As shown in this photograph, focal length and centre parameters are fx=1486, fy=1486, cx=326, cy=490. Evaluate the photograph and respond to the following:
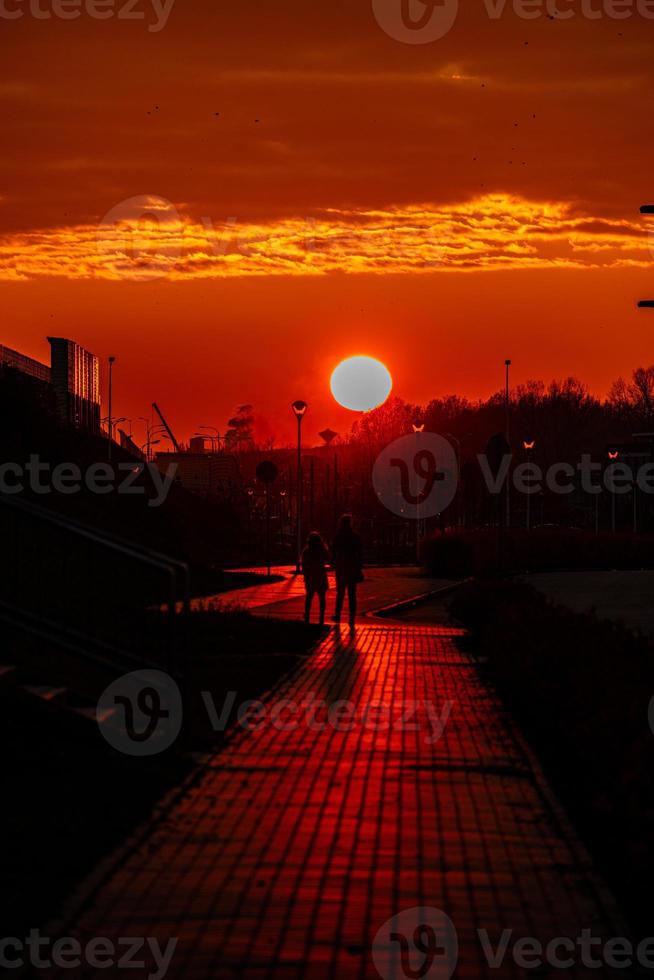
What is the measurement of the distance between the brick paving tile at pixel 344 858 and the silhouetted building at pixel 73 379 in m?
40.6

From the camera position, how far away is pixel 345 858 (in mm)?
7180

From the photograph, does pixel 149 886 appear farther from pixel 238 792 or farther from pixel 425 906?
pixel 238 792

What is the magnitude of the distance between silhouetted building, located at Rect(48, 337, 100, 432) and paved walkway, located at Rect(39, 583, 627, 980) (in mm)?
40657

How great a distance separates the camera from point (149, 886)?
657 cm

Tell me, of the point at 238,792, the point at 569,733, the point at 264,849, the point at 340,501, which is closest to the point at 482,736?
the point at 569,733

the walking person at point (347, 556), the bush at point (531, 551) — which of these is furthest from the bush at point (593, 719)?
the bush at point (531, 551)

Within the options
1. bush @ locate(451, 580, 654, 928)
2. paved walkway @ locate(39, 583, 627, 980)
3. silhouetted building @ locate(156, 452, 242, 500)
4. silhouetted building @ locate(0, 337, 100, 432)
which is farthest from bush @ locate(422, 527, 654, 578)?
silhouetted building @ locate(156, 452, 242, 500)

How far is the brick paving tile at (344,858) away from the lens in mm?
5742

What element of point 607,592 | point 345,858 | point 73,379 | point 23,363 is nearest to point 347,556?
point 607,592

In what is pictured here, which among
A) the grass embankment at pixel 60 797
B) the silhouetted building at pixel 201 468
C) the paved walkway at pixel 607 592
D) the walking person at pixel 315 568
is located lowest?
the paved walkway at pixel 607 592

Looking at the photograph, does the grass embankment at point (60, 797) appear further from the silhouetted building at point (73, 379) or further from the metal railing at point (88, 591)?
the silhouetted building at point (73, 379)

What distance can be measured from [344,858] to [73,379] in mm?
51291

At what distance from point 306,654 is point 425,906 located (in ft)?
40.7

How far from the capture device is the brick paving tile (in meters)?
5.74
